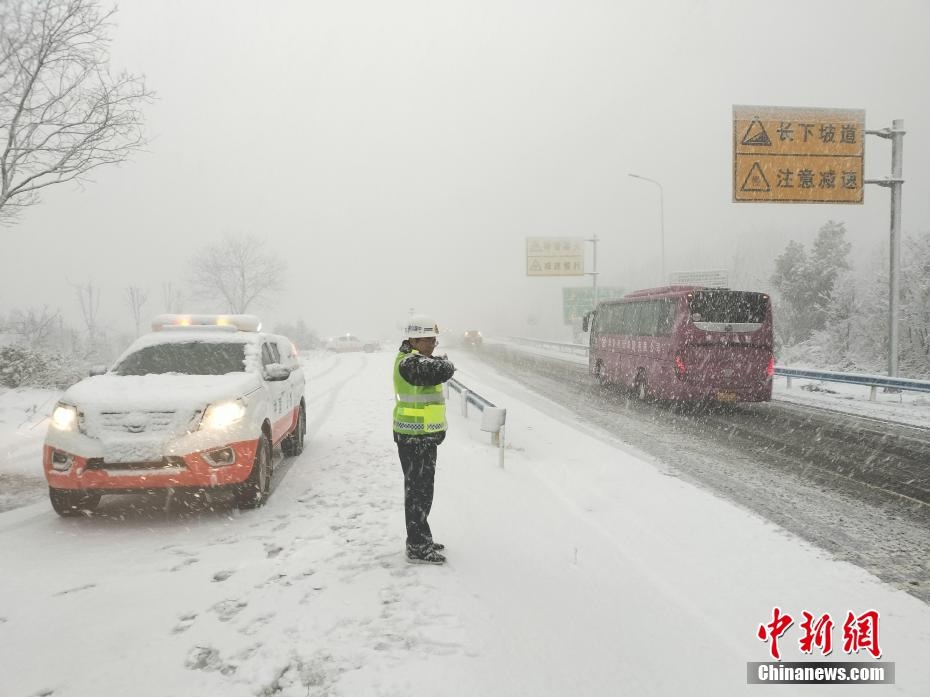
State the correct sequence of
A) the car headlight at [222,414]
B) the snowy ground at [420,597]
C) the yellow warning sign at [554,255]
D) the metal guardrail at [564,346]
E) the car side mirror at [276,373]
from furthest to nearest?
the yellow warning sign at [554,255] < the metal guardrail at [564,346] < the car side mirror at [276,373] < the car headlight at [222,414] < the snowy ground at [420,597]

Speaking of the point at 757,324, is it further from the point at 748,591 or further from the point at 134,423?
the point at 134,423

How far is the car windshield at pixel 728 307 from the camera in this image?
12.4 metres

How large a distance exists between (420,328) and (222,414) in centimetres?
235

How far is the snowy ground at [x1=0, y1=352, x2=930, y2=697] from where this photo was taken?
9.58 ft

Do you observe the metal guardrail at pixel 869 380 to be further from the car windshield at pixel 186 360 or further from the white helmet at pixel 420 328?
the car windshield at pixel 186 360

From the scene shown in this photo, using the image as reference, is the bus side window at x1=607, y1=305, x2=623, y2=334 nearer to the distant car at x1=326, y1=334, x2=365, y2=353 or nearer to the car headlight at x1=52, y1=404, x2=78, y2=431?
the car headlight at x1=52, y1=404, x2=78, y2=431

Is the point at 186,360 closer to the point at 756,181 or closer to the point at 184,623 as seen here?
the point at 184,623

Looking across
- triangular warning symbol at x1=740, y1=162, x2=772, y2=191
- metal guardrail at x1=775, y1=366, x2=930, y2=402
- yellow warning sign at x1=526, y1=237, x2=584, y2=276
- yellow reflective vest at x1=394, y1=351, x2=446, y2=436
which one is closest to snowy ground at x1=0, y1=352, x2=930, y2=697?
yellow reflective vest at x1=394, y1=351, x2=446, y2=436

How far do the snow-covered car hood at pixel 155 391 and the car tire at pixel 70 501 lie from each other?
879 mm

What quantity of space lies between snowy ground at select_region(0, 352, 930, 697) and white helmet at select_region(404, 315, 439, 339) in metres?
1.82

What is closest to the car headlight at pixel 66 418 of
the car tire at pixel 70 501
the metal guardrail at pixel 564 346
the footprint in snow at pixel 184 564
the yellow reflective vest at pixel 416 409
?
the car tire at pixel 70 501

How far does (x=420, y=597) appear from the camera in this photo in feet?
12.2

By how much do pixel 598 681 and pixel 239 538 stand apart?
337 cm

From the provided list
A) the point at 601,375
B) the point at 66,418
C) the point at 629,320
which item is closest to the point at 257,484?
the point at 66,418
